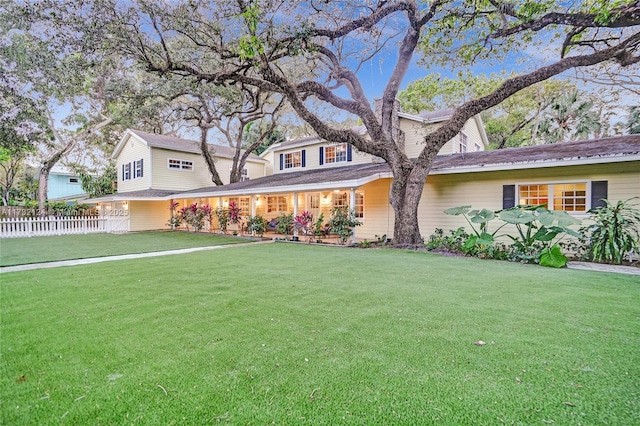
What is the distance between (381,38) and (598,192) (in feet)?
27.9

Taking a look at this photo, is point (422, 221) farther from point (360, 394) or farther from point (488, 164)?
point (360, 394)

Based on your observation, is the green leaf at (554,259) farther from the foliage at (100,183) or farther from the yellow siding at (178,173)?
the foliage at (100,183)

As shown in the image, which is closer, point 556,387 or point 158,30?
point 556,387

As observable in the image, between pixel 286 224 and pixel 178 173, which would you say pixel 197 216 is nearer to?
pixel 178 173

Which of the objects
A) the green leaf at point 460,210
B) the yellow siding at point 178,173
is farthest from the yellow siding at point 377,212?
the yellow siding at point 178,173

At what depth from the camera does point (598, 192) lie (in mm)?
8758

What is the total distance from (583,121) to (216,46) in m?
17.7

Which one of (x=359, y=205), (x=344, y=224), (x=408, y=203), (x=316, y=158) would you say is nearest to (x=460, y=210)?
(x=408, y=203)

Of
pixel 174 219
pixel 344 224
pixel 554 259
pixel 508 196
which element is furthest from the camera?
pixel 174 219

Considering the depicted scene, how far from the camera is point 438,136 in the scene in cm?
1022

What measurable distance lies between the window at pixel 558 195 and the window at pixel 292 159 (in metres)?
12.3

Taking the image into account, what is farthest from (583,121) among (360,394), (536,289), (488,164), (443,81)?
(360,394)

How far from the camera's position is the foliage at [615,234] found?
7348 mm

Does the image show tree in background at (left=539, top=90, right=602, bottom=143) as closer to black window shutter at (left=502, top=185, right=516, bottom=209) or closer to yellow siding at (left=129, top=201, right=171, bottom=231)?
black window shutter at (left=502, top=185, right=516, bottom=209)
